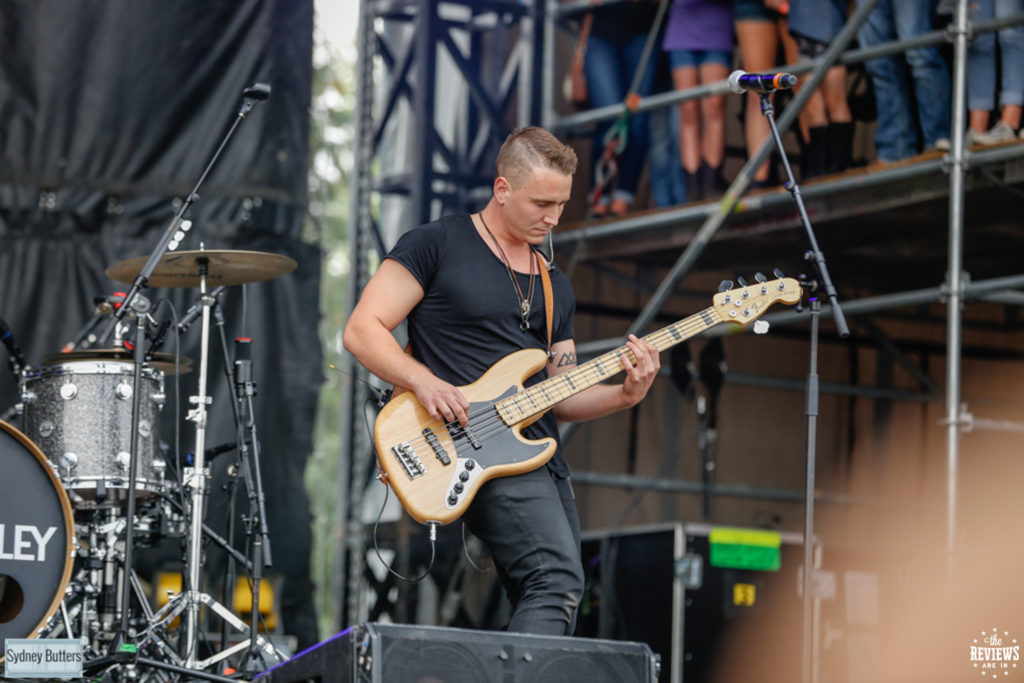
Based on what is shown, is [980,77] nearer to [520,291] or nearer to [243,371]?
[520,291]

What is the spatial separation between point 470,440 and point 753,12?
421 centimetres

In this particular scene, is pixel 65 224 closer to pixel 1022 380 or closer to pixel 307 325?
pixel 307 325

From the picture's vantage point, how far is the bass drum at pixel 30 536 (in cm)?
487

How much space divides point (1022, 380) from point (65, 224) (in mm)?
6464

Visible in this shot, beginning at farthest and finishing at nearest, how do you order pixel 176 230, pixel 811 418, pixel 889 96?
pixel 889 96 → pixel 176 230 → pixel 811 418

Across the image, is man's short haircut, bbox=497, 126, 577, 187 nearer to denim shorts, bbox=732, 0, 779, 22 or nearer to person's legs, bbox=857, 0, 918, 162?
person's legs, bbox=857, 0, 918, 162

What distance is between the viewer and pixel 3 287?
24.5 ft

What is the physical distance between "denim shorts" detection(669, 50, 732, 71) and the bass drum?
437cm

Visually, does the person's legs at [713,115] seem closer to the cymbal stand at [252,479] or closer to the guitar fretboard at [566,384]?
the cymbal stand at [252,479]

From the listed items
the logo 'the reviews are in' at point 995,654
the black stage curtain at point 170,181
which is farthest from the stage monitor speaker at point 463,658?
the black stage curtain at point 170,181

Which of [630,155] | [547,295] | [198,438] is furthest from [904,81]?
[198,438]

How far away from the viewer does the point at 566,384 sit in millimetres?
4379

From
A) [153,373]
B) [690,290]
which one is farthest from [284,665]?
[690,290]

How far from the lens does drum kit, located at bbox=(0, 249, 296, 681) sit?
5.03m
